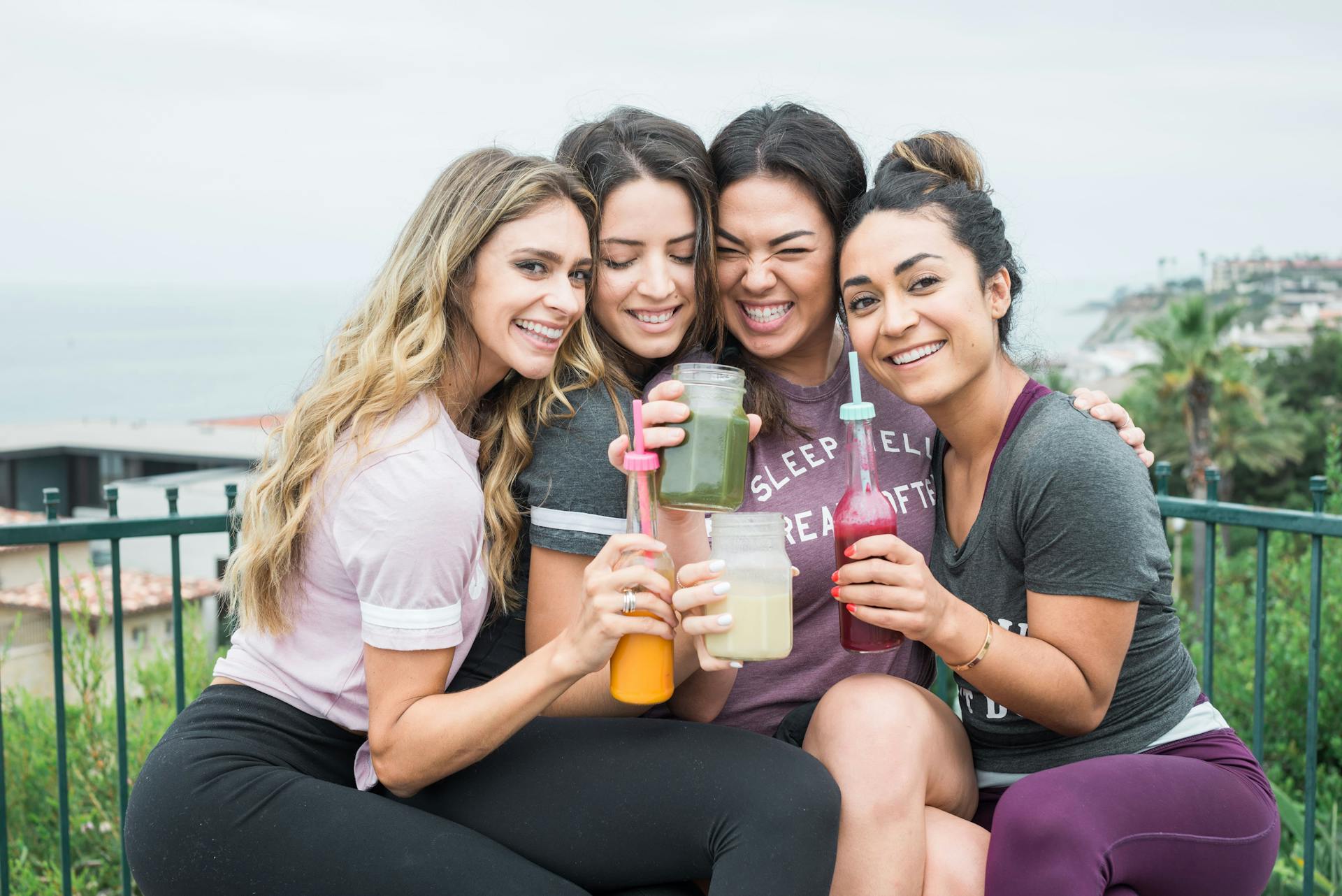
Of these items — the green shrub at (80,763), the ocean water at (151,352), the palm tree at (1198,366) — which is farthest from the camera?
the ocean water at (151,352)

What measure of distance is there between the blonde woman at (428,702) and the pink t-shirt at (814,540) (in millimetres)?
488

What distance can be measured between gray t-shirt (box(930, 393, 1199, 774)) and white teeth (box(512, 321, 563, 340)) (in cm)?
104

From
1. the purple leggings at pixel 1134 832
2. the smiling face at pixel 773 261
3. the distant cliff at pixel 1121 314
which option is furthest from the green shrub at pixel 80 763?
the distant cliff at pixel 1121 314

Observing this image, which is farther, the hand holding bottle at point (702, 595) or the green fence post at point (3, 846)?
the green fence post at point (3, 846)

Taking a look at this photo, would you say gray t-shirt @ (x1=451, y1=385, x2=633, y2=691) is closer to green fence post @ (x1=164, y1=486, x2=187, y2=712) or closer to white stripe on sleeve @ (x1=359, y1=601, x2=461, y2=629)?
white stripe on sleeve @ (x1=359, y1=601, x2=461, y2=629)

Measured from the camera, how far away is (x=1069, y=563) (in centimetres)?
220

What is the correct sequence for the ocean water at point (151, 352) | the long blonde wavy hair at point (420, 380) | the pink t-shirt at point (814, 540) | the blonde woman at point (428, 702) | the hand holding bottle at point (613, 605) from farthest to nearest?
the ocean water at point (151, 352)
the pink t-shirt at point (814, 540)
the long blonde wavy hair at point (420, 380)
the blonde woman at point (428, 702)
the hand holding bottle at point (613, 605)

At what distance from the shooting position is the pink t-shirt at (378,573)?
211 centimetres

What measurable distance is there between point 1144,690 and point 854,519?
81 cm

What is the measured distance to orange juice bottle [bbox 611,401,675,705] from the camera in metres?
2.04

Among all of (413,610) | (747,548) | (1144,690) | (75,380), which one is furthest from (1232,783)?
(75,380)

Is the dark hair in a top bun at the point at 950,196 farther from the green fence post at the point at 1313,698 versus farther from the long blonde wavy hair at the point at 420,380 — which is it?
the green fence post at the point at 1313,698

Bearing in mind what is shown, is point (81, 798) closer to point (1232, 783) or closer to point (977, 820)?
point (977, 820)

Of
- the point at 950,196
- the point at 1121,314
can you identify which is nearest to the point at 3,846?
the point at 950,196
